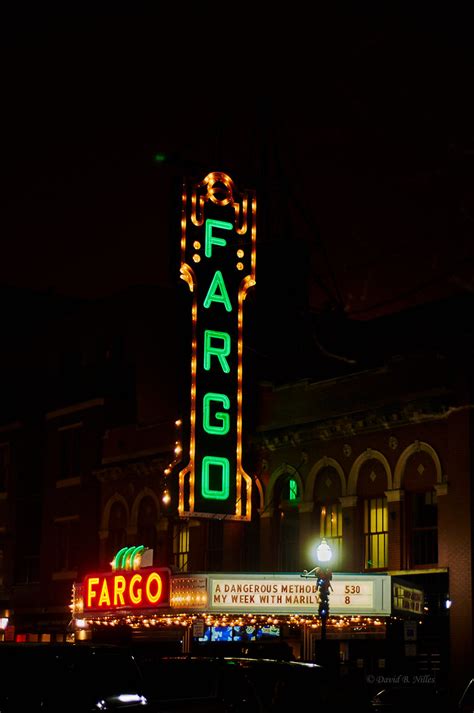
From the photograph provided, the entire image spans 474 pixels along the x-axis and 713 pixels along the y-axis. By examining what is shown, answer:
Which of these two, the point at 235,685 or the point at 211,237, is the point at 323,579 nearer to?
the point at 235,685

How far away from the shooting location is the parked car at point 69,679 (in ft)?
45.5

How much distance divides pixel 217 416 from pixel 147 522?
327 inches

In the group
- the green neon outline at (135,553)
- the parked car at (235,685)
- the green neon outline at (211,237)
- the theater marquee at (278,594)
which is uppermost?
the green neon outline at (211,237)

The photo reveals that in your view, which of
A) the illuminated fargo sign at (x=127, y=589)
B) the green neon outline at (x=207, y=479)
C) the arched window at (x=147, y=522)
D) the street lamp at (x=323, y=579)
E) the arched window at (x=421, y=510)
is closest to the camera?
the street lamp at (x=323, y=579)

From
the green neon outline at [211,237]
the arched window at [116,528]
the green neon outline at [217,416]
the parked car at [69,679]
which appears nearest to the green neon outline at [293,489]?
the green neon outline at [217,416]

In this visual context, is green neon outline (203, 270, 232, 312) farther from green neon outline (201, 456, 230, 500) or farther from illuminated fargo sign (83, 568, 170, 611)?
illuminated fargo sign (83, 568, 170, 611)

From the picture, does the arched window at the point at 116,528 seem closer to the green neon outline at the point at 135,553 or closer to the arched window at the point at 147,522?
the arched window at the point at 147,522

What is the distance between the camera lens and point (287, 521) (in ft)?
115

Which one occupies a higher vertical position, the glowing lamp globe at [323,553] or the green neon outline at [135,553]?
the green neon outline at [135,553]

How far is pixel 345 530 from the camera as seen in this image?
1292 inches

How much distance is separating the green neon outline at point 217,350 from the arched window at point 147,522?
8131mm

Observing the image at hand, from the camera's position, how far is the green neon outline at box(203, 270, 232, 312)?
3334cm

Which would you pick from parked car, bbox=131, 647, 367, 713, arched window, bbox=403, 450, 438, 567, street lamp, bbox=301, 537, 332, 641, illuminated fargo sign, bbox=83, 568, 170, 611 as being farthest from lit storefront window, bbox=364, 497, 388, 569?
parked car, bbox=131, 647, 367, 713

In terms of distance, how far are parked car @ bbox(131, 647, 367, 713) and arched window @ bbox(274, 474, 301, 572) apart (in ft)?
49.8
